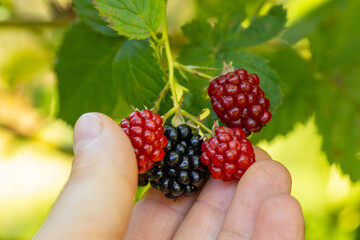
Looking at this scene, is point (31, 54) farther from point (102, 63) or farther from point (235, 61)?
point (235, 61)

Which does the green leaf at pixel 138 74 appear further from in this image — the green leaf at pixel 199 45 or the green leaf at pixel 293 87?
the green leaf at pixel 293 87

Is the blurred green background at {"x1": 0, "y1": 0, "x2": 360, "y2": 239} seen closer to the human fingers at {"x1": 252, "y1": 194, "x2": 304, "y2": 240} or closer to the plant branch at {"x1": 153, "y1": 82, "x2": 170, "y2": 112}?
the plant branch at {"x1": 153, "y1": 82, "x2": 170, "y2": 112}

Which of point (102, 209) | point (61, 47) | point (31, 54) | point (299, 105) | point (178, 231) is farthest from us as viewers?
point (31, 54)

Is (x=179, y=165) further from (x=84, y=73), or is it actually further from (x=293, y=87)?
(x=293, y=87)

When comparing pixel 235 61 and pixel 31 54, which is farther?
pixel 31 54

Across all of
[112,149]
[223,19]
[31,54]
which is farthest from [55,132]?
[112,149]

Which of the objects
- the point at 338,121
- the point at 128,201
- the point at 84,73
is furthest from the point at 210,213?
the point at 338,121

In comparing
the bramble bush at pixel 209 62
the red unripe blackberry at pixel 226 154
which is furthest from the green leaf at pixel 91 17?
the red unripe blackberry at pixel 226 154
